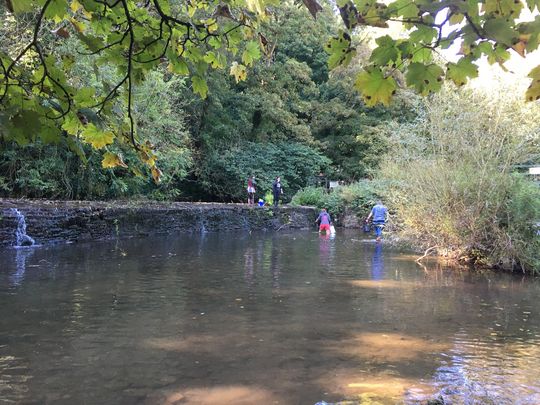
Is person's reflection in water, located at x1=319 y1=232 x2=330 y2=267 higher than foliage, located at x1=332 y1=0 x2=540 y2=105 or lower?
lower

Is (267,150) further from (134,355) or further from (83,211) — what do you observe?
(134,355)

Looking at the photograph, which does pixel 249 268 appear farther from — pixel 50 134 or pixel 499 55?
pixel 499 55

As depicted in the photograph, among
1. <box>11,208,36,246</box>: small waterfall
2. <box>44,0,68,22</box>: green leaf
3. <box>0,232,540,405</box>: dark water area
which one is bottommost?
<box>0,232,540,405</box>: dark water area

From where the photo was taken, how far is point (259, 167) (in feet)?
102

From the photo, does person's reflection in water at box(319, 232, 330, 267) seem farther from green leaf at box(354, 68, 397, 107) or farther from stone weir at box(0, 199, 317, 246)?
green leaf at box(354, 68, 397, 107)

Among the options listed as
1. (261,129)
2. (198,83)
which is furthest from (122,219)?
(261,129)

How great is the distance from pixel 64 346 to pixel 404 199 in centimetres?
1079

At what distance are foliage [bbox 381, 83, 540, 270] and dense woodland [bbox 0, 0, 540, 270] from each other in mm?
38

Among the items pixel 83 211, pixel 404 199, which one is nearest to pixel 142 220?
pixel 83 211

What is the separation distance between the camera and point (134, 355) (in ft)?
17.3

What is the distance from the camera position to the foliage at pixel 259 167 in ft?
98.0

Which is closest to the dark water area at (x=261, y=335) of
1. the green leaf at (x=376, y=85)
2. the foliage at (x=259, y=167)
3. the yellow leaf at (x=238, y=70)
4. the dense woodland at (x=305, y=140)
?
the dense woodland at (x=305, y=140)

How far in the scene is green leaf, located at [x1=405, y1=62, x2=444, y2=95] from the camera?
2.32 metres

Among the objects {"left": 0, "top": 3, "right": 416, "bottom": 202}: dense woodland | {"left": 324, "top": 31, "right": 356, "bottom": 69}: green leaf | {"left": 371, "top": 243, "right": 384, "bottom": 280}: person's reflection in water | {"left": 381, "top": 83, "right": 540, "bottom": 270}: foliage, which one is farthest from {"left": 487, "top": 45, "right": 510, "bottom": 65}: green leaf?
{"left": 0, "top": 3, "right": 416, "bottom": 202}: dense woodland
